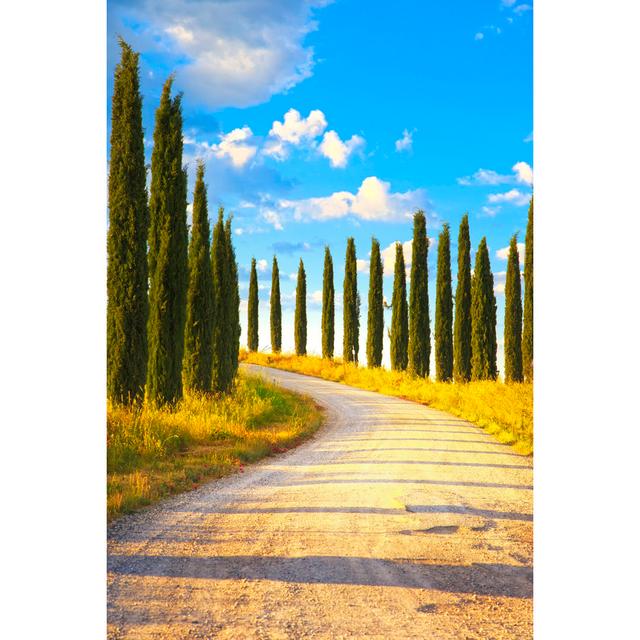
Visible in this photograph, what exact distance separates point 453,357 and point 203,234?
13.0 m

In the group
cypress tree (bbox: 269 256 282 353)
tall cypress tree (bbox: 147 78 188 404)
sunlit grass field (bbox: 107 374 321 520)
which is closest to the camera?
sunlit grass field (bbox: 107 374 321 520)

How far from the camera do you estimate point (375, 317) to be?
30.4 m

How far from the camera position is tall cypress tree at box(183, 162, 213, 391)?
1474cm

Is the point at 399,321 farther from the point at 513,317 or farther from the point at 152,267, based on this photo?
the point at 152,267

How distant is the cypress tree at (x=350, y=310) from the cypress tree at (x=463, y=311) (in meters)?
8.86

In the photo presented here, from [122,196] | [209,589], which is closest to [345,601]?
[209,589]

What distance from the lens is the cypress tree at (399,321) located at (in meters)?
27.7

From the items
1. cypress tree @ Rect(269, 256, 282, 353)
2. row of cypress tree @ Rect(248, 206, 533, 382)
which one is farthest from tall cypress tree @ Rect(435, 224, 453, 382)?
cypress tree @ Rect(269, 256, 282, 353)

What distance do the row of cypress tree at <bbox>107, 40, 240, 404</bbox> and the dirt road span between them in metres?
4.48

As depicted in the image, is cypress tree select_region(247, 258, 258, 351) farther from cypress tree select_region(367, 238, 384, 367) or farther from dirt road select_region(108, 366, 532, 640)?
dirt road select_region(108, 366, 532, 640)
